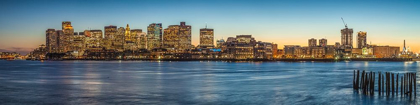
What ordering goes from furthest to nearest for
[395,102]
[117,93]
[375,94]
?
[117,93]
[375,94]
[395,102]

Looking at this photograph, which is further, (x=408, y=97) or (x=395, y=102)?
(x=408, y=97)

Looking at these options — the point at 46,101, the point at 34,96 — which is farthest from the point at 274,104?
the point at 34,96

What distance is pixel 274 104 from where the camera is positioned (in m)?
29.8

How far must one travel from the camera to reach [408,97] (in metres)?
31.4

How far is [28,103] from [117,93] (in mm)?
7847

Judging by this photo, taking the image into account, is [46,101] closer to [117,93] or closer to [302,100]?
[117,93]

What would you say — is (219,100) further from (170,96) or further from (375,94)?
(375,94)

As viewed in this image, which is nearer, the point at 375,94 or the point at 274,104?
the point at 274,104

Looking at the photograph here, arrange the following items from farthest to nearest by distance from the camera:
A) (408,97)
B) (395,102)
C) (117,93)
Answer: (117,93), (408,97), (395,102)

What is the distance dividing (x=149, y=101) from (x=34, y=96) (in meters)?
9.89

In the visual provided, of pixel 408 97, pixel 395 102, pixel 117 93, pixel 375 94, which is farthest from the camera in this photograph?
pixel 117 93

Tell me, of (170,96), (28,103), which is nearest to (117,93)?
(170,96)

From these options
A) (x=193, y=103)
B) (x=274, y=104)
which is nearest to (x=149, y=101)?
(x=193, y=103)

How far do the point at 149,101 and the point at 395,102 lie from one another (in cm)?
1700
